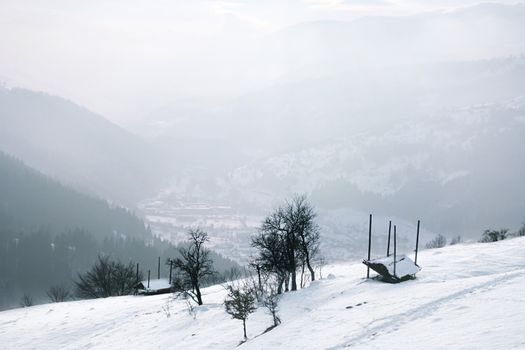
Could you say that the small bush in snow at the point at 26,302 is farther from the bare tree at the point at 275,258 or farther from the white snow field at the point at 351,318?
the bare tree at the point at 275,258

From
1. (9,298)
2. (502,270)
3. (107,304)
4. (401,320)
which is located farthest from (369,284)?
(9,298)

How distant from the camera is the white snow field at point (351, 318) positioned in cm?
2878

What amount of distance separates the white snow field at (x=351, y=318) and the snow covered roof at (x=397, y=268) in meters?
0.97

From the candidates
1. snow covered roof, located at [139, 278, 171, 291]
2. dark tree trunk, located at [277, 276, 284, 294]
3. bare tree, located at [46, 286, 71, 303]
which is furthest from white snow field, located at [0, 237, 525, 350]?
bare tree, located at [46, 286, 71, 303]

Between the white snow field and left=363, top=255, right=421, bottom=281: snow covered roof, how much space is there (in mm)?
973

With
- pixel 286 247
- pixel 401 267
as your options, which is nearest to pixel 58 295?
pixel 286 247

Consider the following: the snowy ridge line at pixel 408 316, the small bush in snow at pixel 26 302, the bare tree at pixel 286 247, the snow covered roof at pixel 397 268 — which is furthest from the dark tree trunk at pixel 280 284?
the small bush in snow at pixel 26 302

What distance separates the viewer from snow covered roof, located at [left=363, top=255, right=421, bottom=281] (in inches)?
1828

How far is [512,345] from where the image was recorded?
22969mm

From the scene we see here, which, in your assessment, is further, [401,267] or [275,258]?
[275,258]

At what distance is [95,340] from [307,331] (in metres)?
26.8

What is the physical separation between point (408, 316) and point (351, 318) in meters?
4.52

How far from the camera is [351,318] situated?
37.0m

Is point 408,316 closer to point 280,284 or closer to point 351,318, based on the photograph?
point 351,318
